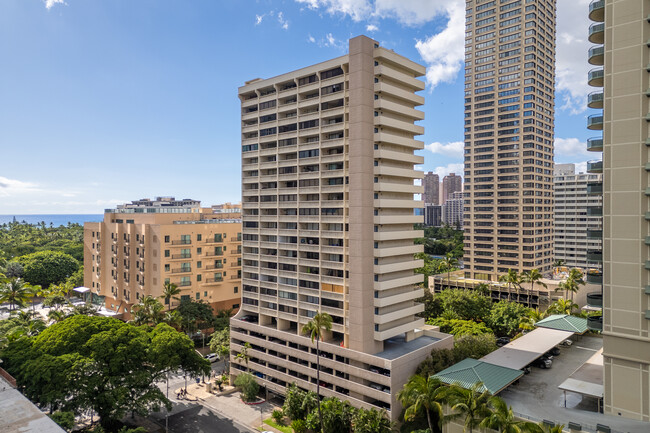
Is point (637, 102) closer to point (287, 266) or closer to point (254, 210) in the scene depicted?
point (287, 266)

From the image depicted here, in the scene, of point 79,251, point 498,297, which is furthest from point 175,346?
point 79,251

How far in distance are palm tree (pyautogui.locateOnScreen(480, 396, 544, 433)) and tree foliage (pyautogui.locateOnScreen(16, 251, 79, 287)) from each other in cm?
12873

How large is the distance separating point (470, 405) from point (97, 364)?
128ft

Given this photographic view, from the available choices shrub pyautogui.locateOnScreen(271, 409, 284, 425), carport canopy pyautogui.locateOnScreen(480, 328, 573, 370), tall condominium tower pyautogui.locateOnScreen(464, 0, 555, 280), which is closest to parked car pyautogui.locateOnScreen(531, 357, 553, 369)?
carport canopy pyautogui.locateOnScreen(480, 328, 573, 370)

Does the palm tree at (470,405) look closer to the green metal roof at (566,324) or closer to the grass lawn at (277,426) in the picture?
the grass lawn at (277,426)

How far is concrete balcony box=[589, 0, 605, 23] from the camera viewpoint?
3812cm

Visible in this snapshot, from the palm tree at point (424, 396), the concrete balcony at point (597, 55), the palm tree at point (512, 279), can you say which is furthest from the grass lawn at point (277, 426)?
the palm tree at point (512, 279)

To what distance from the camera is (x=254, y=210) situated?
63.9 m

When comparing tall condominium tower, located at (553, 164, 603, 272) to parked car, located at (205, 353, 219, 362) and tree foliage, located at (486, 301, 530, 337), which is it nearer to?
tree foliage, located at (486, 301, 530, 337)

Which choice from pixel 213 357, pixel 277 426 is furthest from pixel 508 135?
pixel 277 426

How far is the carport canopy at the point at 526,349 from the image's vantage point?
4472 cm

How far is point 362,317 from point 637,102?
114ft

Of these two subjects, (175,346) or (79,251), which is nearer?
(175,346)

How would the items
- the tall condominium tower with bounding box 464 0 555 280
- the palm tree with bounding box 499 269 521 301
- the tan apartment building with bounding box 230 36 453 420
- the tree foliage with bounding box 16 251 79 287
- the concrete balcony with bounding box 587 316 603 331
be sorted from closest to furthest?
the concrete balcony with bounding box 587 316 603 331 → the tan apartment building with bounding box 230 36 453 420 → the palm tree with bounding box 499 269 521 301 → the tall condominium tower with bounding box 464 0 555 280 → the tree foliage with bounding box 16 251 79 287
